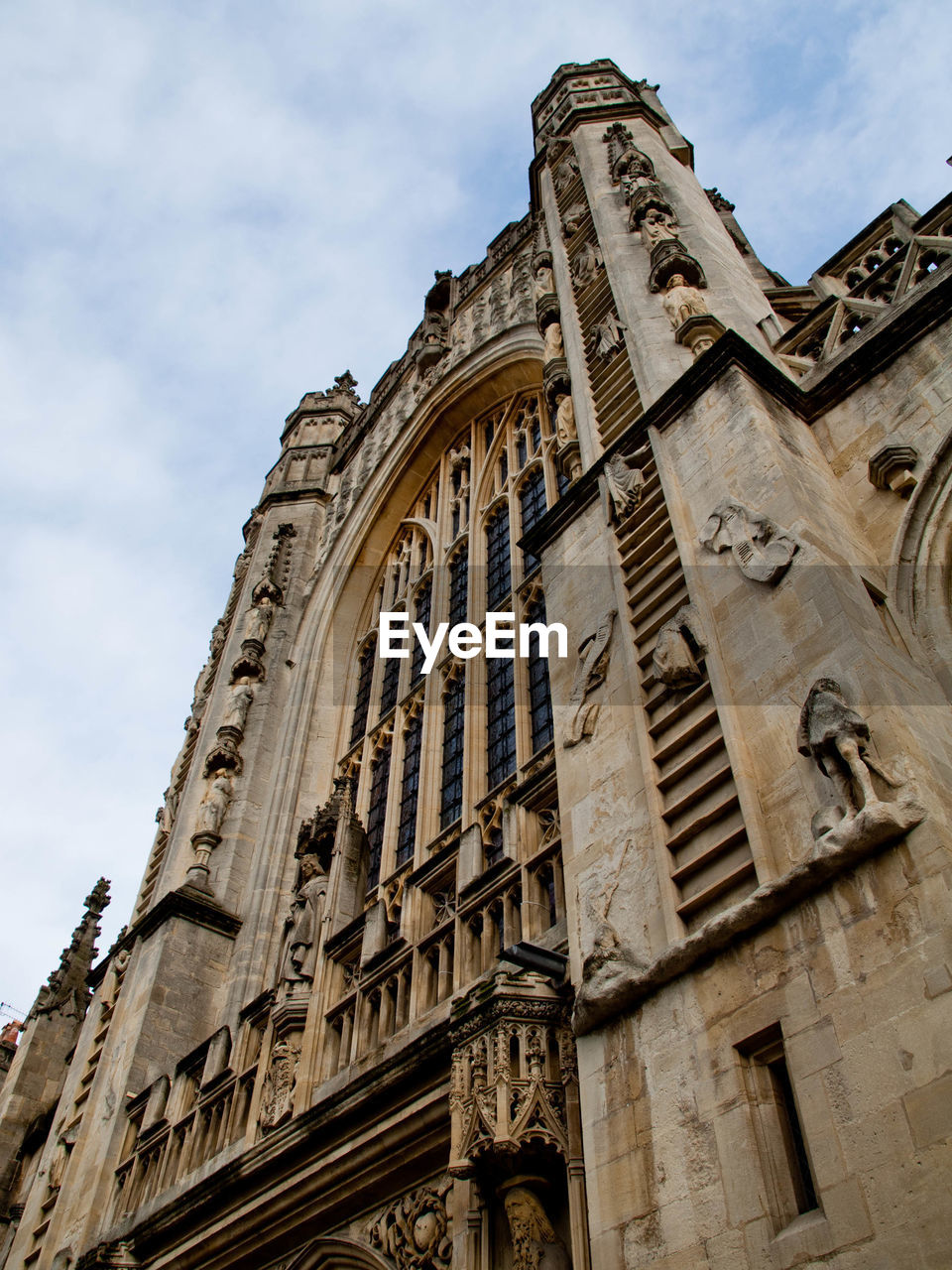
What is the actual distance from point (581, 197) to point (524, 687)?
7.54 metres

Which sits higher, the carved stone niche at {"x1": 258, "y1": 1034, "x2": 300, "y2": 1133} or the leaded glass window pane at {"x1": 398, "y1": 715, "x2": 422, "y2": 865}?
the leaded glass window pane at {"x1": 398, "y1": 715, "x2": 422, "y2": 865}

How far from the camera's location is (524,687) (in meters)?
11.3

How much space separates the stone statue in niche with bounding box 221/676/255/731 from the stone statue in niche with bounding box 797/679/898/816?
38.6 feet

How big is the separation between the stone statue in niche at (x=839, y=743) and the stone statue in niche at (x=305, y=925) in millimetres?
6029

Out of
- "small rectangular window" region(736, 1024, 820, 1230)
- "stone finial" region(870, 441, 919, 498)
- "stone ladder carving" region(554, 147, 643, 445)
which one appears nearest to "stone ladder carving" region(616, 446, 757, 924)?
"small rectangular window" region(736, 1024, 820, 1230)

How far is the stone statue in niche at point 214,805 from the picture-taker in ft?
47.6

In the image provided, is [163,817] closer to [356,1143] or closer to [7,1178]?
[7,1178]

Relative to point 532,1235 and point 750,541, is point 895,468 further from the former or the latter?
point 532,1235

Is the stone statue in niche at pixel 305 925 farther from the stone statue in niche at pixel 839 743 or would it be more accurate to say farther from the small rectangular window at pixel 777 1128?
the stone statue in niche at pixel 839 743

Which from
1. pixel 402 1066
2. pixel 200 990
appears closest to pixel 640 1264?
pixel 402 1066

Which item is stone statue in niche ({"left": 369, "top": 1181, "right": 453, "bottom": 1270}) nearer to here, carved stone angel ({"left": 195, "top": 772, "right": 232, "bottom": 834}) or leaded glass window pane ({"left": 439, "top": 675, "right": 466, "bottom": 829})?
leaded glass window pane ({"left": 439, "top": 675, "right": 466, "bottom": 829})

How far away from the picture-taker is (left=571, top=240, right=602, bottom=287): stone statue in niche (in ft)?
41.8

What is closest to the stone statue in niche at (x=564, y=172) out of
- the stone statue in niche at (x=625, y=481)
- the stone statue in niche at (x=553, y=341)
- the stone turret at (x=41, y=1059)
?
the stone statue in niche at (x=553, y=341)

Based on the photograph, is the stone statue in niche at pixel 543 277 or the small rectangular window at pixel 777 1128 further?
the stone statue in niche at pixel 543 277
